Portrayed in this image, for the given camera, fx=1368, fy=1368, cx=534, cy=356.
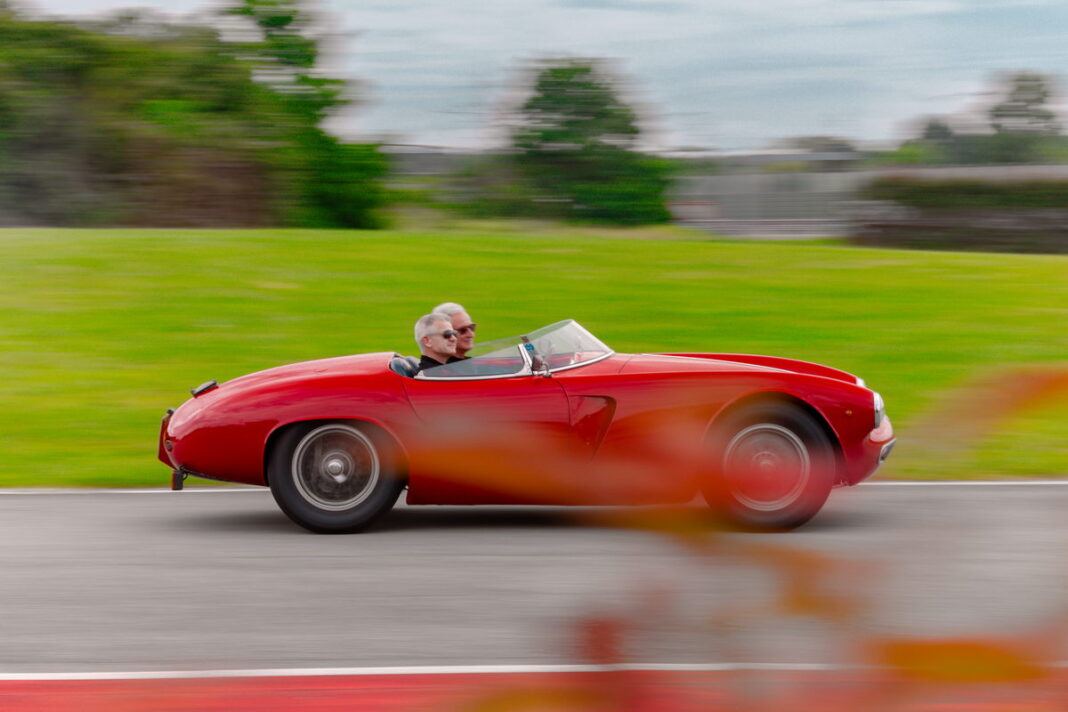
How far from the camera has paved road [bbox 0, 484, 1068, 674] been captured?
1.04 metres

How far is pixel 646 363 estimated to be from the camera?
7.04 meters

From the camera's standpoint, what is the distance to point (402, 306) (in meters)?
16.3

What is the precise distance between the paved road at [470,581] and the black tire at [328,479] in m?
0.12

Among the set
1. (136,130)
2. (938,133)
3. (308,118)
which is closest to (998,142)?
(938,133)

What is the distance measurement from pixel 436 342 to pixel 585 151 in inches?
1036

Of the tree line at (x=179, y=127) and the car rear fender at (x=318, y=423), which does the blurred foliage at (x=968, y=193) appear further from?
the car rear fender at (x=318, y=423)

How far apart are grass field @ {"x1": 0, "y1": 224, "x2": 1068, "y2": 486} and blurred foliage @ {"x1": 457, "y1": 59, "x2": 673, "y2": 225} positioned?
8322 millimetres

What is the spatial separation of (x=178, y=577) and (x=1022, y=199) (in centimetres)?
2326

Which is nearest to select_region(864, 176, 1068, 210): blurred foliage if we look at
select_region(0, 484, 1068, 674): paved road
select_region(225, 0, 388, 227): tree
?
select_region(225, 0, 388, 227): tree

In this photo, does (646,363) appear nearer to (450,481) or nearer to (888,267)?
(450,481)

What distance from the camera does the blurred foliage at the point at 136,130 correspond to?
23.1 meters

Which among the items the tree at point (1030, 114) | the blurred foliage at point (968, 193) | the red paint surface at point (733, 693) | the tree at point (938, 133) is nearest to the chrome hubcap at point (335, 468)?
the red paint surface at point (733, 693)

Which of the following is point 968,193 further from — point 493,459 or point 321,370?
point 493,459

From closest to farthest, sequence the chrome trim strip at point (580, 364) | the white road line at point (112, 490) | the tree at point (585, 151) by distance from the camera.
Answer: the chrome trim strip at point (580, 364), the white road line at point (112, 490), the tree at point (585, 151)
